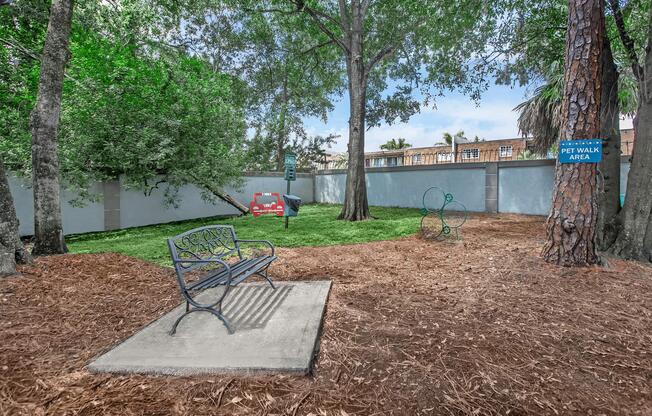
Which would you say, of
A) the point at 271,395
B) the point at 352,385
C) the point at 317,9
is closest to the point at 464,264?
the point at 352,385

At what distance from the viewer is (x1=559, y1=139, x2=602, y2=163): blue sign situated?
13.4 feet

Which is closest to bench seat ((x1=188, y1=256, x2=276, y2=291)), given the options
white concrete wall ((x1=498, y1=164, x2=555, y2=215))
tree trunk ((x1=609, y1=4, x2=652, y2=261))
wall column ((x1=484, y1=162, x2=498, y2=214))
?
tree trunk ((x1=609, y1=4, x2=652, y2=261))

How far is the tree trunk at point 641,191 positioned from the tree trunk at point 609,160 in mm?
228

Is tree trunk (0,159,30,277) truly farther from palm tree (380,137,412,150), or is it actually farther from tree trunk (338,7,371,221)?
palm tree (380,137,412,150)

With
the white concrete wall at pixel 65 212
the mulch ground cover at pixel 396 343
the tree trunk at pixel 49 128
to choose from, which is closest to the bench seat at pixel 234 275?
the mulch ground cover at pixel 396 343

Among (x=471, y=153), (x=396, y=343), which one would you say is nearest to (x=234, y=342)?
(x=396, y=343)

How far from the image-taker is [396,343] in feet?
8.45

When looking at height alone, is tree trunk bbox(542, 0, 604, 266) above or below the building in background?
below

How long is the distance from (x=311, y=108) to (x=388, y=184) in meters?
10.7

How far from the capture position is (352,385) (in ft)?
6.77

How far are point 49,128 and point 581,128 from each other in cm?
824

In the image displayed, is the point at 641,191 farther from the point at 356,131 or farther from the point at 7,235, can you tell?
the point at 7,235

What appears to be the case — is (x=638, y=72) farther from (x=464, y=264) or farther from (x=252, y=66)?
(x=252, y=66)

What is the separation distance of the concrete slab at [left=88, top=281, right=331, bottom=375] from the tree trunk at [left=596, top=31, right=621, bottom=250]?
4847 mm
